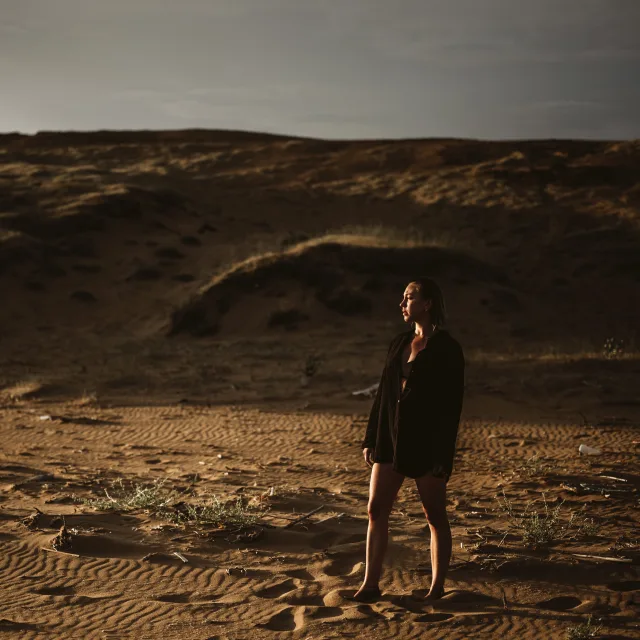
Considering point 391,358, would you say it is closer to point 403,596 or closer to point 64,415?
point 403,596

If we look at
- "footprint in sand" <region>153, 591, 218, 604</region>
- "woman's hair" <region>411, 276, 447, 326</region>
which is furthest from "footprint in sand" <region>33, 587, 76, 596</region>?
"woman's hair" <region>411, 276, 447, 326</region>

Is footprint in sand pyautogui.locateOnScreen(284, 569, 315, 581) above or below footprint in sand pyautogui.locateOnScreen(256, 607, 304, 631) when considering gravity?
below

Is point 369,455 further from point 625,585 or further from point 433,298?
point 625,585

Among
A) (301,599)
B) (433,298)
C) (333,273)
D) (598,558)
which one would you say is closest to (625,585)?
(598,558)

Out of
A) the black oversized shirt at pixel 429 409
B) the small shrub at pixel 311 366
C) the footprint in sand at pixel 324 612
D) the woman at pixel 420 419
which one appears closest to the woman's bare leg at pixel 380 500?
the woman at pixel 420 419

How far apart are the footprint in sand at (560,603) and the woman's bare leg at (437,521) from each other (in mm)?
549

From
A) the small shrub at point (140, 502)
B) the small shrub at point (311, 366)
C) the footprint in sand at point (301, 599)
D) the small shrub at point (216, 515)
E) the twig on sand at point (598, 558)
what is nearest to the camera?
the footprint in sand at point (301, 599)

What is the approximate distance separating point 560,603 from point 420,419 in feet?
4.32

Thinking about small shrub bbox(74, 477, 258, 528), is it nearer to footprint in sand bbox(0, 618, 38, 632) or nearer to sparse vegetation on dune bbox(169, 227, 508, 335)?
footprint in sand bbox(0, 618, 38, 632)

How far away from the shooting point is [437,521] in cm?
399

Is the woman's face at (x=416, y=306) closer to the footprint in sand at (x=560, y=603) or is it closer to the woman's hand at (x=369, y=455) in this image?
the woman's hand at (x=369, y=455)

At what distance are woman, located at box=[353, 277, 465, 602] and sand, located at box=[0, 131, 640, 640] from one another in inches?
21.2

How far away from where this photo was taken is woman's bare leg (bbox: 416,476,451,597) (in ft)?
12.9

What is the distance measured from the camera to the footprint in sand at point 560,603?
13.7 ft
